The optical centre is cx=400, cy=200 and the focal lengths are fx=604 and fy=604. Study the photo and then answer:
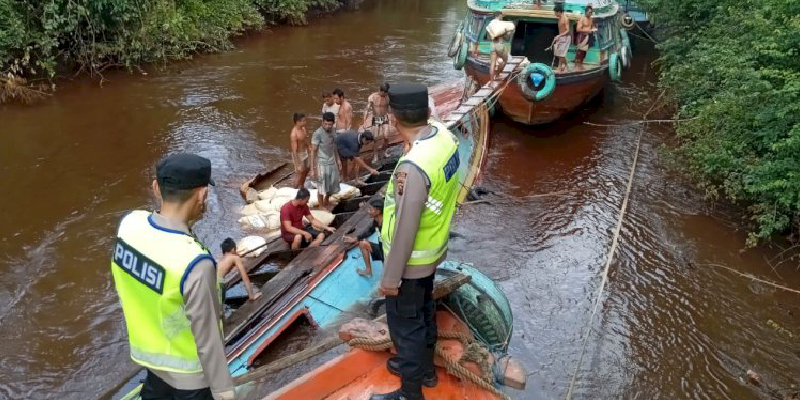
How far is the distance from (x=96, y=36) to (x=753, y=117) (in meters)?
13.6

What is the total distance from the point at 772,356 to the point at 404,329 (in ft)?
15.8

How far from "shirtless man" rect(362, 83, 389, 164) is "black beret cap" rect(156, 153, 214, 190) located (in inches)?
281

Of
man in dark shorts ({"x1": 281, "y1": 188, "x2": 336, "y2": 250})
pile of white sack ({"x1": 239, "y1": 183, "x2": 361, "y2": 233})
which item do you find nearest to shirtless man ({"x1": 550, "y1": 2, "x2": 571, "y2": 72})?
pile of white sack ({"x1": 239, "y1": 183, "x2": 361, "y2": 233})

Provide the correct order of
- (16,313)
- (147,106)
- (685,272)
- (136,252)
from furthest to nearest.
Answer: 1. (147,106)
2. (685,272)
3. (16,313)
4. (136,252)

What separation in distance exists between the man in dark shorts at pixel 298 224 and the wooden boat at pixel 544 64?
5.53 metres

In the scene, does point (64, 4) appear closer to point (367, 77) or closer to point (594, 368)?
point (367, 77)

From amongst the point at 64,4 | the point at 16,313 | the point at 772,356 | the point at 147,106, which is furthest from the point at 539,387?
the point at 64,4

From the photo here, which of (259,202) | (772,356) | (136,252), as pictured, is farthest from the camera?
(259,202)

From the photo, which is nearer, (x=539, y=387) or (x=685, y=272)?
(x=539, y=387)

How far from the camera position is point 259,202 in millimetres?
8281

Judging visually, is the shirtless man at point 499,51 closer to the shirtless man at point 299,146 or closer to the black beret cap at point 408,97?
the shirtless man at point 299,146

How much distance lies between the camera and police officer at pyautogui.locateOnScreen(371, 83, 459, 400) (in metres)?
2.72

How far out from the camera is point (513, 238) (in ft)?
26.9

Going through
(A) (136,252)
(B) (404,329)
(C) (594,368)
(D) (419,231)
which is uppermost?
(A) (136,252)
